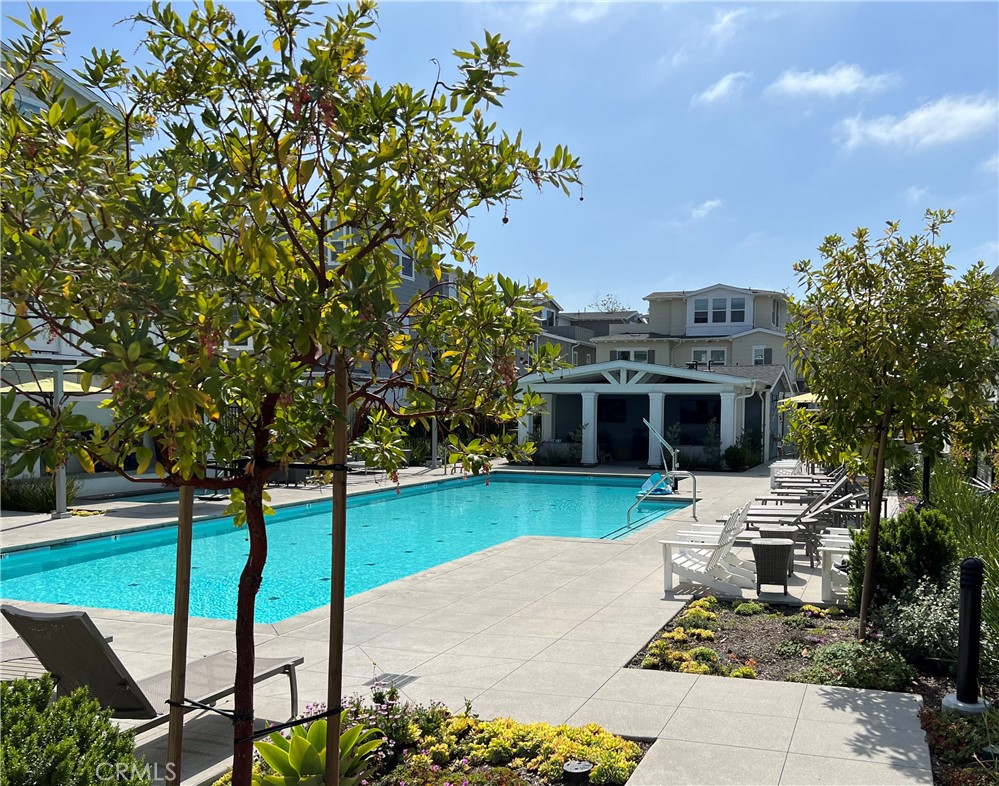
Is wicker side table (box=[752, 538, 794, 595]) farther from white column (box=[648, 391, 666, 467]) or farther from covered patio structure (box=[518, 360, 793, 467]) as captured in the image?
white column (box=[648, 391, 666, 467])

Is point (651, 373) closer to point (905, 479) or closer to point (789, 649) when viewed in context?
point (905, 479)

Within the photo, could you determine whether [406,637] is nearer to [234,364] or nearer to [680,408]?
[234,364]

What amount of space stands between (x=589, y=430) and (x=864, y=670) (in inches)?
1006

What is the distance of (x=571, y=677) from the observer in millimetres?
7176

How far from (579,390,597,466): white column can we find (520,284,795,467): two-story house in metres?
0.04

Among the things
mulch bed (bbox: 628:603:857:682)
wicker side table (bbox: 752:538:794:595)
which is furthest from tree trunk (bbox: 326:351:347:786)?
wicker side table (bbox: 752:538:794:595)

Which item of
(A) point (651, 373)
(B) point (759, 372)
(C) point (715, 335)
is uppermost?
(C) point (715, 335)

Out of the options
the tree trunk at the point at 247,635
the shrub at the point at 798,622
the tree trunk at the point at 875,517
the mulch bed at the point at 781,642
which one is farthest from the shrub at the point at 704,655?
the tree trunk at the point at 247,635

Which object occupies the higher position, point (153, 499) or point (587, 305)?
point (587, 305)

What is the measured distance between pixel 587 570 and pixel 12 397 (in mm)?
10412

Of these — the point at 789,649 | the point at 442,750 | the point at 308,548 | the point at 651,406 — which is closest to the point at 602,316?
the point at 651,406

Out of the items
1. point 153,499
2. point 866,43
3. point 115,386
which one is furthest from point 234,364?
point 153,499

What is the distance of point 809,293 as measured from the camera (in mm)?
7945

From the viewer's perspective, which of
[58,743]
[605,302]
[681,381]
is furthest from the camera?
[605,302]
